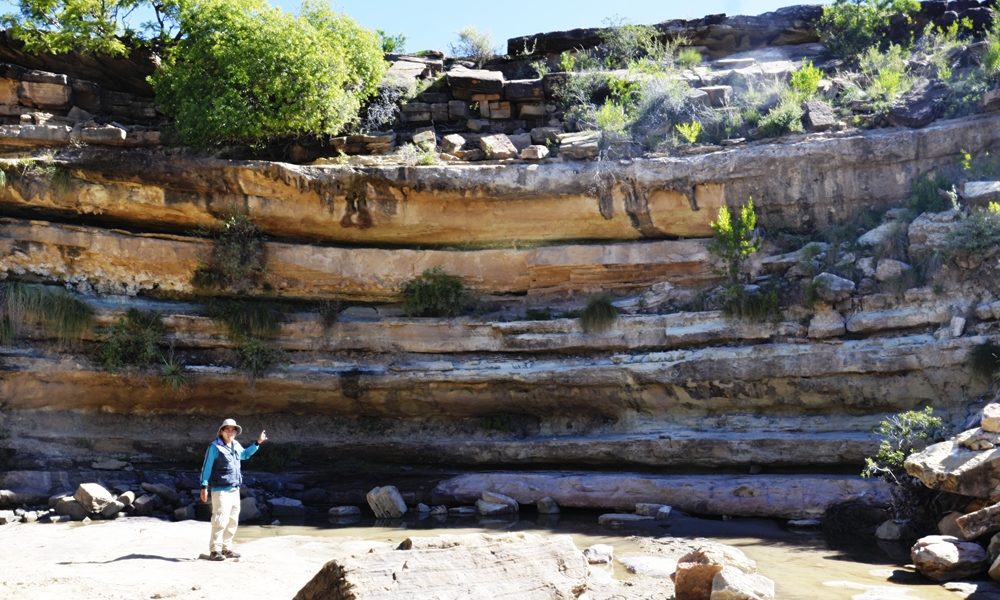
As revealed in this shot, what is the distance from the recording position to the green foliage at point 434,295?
50.7 feet

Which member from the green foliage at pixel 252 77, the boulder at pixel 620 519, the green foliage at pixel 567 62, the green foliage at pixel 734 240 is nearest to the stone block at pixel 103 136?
the green foliage at pixel 252 77

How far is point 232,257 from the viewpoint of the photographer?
15.6 meters

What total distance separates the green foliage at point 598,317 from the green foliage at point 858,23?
29.9 feet

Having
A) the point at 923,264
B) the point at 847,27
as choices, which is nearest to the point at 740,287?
the point at 923,264

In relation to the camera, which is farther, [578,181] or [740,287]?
[578,181]

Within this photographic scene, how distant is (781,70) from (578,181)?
6.53m

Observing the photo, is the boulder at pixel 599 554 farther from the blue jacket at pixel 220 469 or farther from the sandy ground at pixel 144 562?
the blue jacket at pixel 220 469

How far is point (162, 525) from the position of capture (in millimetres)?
11547

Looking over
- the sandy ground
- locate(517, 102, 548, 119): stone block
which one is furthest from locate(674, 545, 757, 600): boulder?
locate(517, 102, 548, 119): stone block

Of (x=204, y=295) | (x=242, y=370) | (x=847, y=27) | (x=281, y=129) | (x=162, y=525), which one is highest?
(x=847, y=27)

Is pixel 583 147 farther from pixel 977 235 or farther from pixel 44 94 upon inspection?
pixel 44 94

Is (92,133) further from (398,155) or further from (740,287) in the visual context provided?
(740,287)

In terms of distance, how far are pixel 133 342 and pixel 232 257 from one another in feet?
6.85

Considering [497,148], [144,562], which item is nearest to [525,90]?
[497,148]
